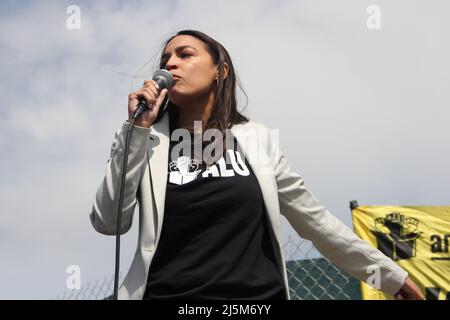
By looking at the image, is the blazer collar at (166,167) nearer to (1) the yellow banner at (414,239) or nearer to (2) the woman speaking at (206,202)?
(2) the woman speaking at (206,202)

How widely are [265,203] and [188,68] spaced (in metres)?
0.68

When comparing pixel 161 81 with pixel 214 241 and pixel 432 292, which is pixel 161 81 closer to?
pixel 214 241

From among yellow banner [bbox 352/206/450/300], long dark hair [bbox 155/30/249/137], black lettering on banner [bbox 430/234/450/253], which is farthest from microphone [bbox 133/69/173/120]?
black lettering on banner [bbox 430/234/450/253]

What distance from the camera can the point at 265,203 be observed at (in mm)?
2490

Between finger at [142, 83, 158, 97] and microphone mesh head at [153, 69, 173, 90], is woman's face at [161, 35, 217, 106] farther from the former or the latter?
finger at [142, 83, 158, 97]

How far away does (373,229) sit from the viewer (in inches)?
170

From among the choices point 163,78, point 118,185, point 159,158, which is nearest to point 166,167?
point 159,158

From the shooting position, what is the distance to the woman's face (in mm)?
2697

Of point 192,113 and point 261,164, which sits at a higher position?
point 192,113

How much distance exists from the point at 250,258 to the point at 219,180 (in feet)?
1.04

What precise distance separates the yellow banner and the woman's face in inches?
73.6

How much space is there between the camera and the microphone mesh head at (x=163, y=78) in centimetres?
253

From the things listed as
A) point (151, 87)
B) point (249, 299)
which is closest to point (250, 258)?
point (249, 299)
